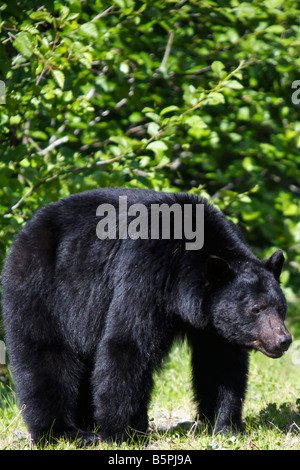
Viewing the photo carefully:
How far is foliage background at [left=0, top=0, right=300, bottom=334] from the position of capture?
5469mm

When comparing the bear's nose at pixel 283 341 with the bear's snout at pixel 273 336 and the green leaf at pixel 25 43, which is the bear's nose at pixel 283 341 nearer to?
the bear's snout at pixel 273 336

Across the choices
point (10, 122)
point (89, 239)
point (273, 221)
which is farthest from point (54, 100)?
point (273, 221)

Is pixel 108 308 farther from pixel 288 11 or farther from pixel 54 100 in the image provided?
pixel 288 11

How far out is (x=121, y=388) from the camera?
419 centimetres

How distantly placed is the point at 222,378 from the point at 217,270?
84 centimetres

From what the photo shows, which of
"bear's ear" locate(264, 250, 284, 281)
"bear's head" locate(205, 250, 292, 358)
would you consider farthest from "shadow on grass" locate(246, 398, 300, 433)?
"bear's ear" locate(264, 250, 284, 281)

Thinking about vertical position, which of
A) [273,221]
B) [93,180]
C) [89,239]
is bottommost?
[273,221]

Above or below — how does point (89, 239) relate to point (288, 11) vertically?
above

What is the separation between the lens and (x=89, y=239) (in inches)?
177

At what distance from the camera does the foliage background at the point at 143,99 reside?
215 inches

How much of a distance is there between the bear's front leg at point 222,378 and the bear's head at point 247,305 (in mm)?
260

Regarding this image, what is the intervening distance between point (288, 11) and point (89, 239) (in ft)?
13.1

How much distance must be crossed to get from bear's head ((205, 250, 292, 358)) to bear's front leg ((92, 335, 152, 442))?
570mm

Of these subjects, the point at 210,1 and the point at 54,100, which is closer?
the point at 54,100
